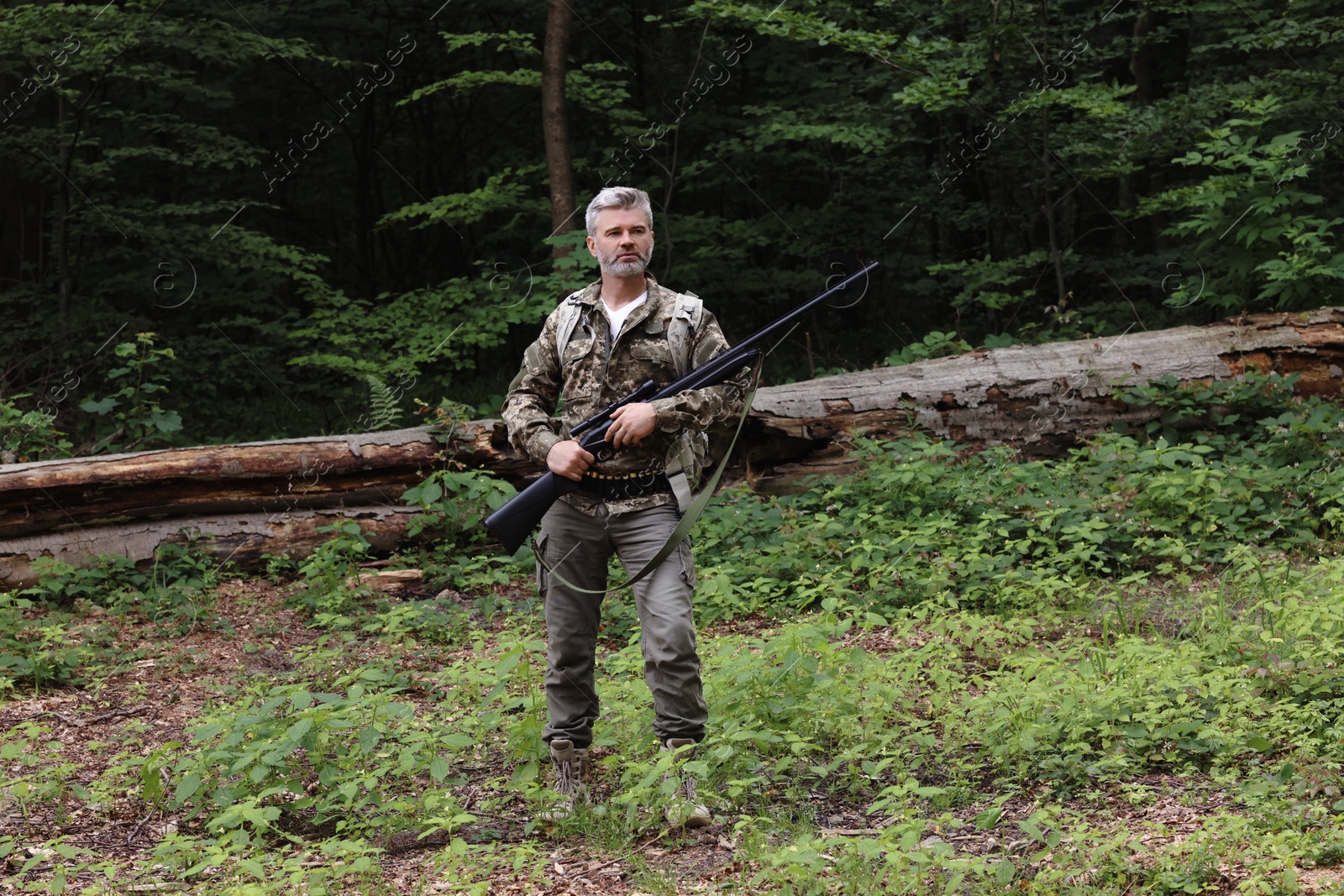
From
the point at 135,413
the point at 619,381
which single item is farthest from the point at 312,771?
the point at 135,413

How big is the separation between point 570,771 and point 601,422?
126cm

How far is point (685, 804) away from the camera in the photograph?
3678 millimetres

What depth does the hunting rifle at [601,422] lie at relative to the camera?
150 inches

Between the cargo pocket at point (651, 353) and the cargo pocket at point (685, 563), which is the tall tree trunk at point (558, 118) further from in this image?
the cargo pocket at point (685, 563)

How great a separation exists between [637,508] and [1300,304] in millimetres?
8060

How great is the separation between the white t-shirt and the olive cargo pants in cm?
62

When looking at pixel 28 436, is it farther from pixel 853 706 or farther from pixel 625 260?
pixel 853 706

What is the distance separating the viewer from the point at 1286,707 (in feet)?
13.2

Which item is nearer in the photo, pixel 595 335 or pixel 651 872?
pixel 651 872

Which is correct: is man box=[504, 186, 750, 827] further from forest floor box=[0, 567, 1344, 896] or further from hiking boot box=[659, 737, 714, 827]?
forest floor box=[0, 567, 1344, 896]

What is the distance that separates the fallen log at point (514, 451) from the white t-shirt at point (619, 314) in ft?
14.0

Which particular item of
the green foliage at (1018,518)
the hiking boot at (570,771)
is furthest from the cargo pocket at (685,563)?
the green foliage at (1018,518)

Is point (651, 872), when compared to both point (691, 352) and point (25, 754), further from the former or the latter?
point (25, 754)

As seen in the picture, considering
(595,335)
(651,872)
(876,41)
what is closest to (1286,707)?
(651,872)
